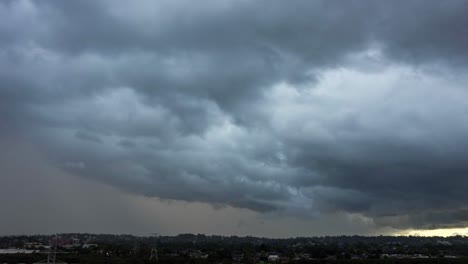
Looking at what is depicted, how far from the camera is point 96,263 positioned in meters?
166

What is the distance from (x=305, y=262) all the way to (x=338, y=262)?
1421 cm

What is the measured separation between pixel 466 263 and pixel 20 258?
175238mm

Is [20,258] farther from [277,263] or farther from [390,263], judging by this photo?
[390,263]

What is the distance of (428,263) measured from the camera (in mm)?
189875

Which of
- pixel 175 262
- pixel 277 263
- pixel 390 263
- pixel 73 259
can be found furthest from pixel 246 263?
pixel 73 259

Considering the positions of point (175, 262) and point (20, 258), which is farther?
point (20, 258)

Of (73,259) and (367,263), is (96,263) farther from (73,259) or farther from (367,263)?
(367,263)

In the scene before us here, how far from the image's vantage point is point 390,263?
18538 cm

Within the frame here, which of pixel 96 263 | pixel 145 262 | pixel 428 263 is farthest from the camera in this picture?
pixel 428 263

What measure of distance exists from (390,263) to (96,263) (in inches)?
4327

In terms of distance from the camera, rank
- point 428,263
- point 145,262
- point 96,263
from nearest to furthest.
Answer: point 96,263, point 145,262, point 428,263

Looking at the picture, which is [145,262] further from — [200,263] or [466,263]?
[466,263]

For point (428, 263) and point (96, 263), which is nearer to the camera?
point (96, 263)

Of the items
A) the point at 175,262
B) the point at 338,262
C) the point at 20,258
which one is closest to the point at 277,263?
the point at 338,262
